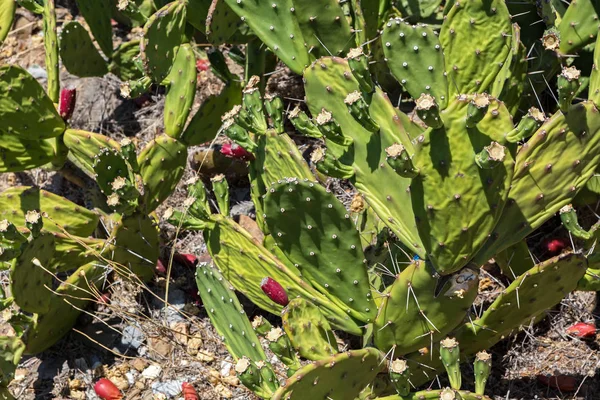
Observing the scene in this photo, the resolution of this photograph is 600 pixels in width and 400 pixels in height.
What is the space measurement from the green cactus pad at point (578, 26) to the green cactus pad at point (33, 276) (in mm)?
2118

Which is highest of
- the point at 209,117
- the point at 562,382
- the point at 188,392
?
the point at 209,117

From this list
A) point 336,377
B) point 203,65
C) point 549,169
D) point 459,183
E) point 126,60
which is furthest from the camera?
point 203,65

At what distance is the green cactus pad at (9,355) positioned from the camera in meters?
2.92

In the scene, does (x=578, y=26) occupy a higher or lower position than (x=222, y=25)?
lower

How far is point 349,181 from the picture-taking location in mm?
2895

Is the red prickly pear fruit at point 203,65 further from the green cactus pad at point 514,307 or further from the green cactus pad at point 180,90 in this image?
the green cactus pad at point 514,307

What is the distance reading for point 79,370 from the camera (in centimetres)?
327

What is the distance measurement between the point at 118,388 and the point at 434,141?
1.72 m

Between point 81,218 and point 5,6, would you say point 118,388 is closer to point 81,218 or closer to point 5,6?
point 81,218

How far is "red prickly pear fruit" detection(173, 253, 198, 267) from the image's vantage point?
11.5ft

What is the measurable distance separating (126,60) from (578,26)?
2.13m

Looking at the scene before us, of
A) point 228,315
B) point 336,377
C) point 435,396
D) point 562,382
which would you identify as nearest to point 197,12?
point 228,315

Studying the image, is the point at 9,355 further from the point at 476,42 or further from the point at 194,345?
the point at 476,42

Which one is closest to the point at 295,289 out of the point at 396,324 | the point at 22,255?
the point at 396,324
